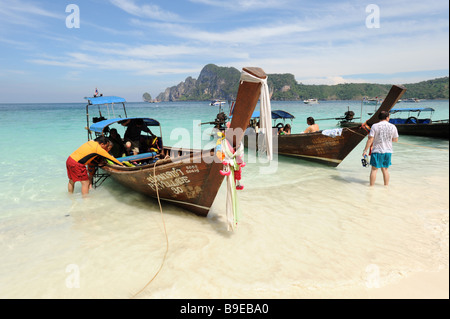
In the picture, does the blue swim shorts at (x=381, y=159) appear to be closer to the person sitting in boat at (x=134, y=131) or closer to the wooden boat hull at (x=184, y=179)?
the wooden boat hull at (x=184, y=179)

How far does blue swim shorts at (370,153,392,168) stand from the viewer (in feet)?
20.6

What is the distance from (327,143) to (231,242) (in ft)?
21.1

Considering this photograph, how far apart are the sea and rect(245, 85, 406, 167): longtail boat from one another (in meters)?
1.63

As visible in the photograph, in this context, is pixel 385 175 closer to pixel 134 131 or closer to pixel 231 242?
pixel 231 242

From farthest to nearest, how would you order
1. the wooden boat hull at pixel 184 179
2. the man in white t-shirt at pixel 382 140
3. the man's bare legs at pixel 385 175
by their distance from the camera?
1. the man's bare legs at pixel 385 175
2. the man in white t-shirt at pixel 382 140
3. the wooden boat hull at pixel 184 179

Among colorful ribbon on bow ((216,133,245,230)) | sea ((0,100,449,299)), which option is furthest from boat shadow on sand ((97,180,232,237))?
colorful ribbon on bow ((216,133,245,230))

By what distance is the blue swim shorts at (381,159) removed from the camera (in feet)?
20.6

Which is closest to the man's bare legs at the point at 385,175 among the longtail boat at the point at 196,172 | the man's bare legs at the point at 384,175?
the man's bare legs at the point at 384,175

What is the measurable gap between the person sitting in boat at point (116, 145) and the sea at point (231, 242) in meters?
1.25

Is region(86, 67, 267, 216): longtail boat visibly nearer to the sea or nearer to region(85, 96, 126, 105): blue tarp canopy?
the sea

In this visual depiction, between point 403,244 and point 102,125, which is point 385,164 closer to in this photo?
point 403,244

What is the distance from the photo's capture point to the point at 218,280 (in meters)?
3.48

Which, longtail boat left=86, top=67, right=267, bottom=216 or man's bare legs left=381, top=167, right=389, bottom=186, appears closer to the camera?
longtail boat left=86, top=67, right=267, bottom=216

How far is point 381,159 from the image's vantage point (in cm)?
633
